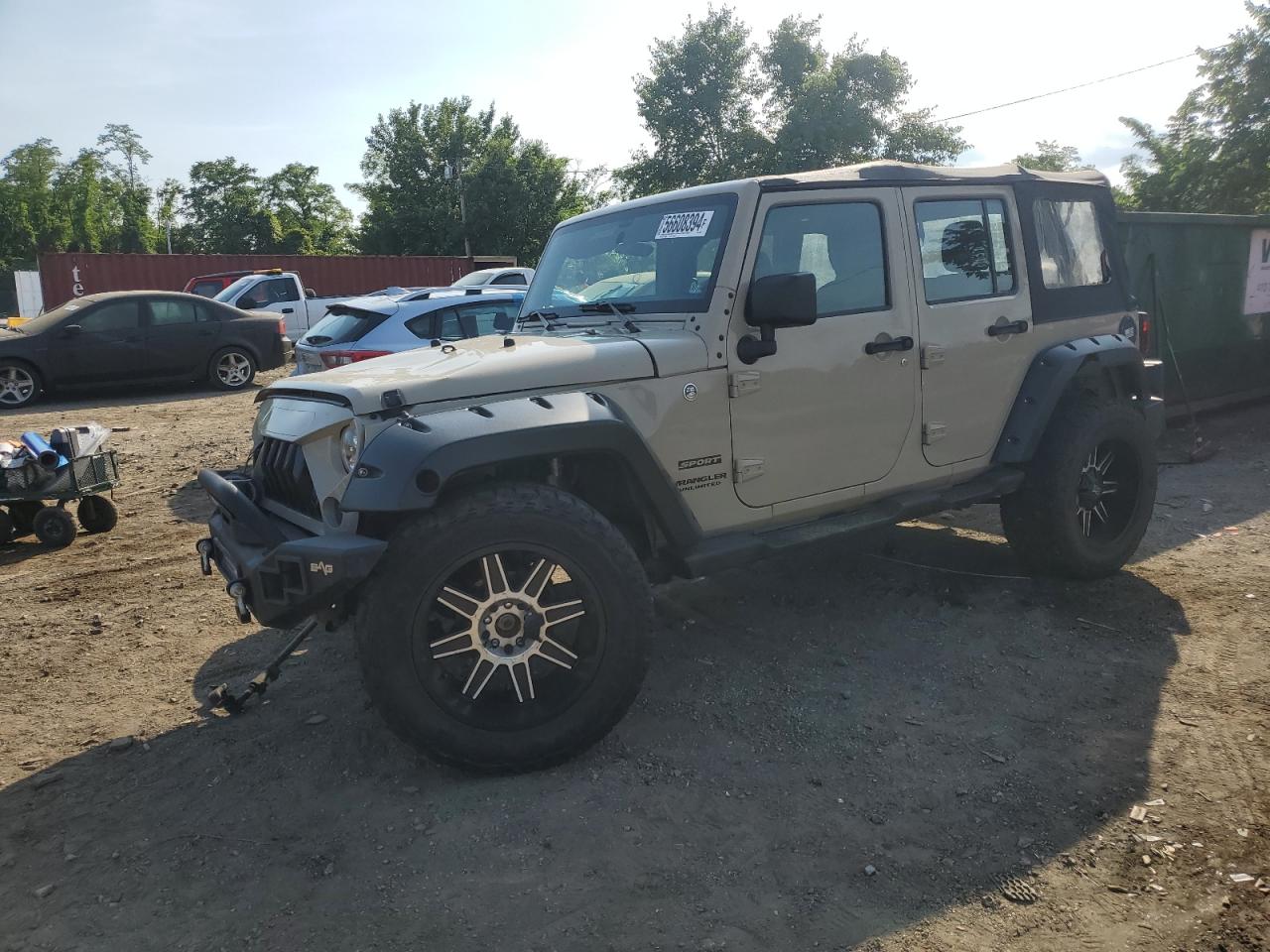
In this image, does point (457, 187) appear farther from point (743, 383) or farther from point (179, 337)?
point (743, 383)

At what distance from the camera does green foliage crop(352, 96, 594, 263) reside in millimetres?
40594

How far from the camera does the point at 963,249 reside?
15.2 feet

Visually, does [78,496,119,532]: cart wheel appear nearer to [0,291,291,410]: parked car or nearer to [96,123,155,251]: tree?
[0,291,291,410]: parked car

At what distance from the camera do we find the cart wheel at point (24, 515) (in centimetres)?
673

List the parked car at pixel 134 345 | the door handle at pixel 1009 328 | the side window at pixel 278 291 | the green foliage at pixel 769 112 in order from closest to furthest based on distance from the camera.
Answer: the door handle at pixel 1009 328, the parked car at pixel 134 345, the side window at pixel 278 291, the green foliage at pixel 769 112

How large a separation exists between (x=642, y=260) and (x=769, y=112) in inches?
1412

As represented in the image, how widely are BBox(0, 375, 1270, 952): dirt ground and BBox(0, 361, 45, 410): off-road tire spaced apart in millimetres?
8830

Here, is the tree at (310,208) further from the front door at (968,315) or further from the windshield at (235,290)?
the front door at (968,315)

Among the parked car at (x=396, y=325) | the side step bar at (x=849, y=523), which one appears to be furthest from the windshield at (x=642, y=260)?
the parked car at (x=396, y=325)

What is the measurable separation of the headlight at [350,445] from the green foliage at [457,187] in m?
38.2

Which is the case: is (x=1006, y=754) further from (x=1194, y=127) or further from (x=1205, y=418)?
(x=1194, y=127)

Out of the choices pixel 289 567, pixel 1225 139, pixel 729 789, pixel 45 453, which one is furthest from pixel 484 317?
pixel 1225 139

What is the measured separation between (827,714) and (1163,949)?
1.50 metres

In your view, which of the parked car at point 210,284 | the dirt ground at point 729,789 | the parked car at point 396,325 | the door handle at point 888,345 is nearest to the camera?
the dirt ground at point 729,789
